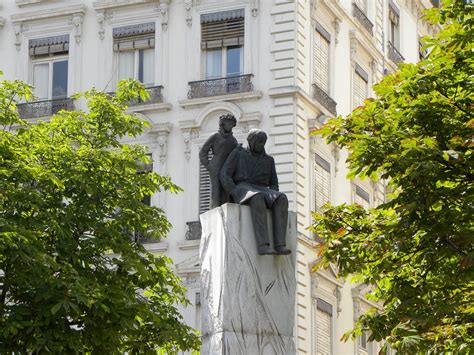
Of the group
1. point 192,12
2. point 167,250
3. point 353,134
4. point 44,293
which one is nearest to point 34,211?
point 44,293

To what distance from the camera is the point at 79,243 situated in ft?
87.0

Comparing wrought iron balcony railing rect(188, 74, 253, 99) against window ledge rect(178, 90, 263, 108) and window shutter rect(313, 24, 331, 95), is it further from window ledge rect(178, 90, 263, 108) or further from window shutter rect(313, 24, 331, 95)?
window shutter rect(313, 24, 331, 95)

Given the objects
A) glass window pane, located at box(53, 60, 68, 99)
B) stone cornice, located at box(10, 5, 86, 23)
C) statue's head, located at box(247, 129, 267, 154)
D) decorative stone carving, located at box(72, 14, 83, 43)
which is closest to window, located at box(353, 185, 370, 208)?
glass window pane, located at box(53, 60, 68, 99)

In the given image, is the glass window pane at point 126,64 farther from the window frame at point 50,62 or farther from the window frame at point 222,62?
the window frame at point 222,62

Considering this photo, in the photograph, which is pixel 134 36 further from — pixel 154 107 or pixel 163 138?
pixel 163 138

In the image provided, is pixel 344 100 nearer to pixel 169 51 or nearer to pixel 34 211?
pixel 169 51

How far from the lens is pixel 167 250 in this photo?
37.1 metres

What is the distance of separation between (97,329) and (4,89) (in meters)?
5.85

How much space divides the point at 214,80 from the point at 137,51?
2906mm

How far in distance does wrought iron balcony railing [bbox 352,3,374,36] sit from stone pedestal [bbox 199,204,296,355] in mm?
23168

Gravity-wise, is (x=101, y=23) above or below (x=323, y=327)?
above

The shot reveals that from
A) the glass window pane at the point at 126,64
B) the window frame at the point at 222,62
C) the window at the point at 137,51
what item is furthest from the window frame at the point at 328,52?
the glass window pane at the point at 126,64

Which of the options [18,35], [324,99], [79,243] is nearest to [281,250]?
[79,243]

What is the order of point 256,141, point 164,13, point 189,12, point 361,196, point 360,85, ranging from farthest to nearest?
→ point 360,85
point 361,196
point 164,13
point 189,12
point 256,141
